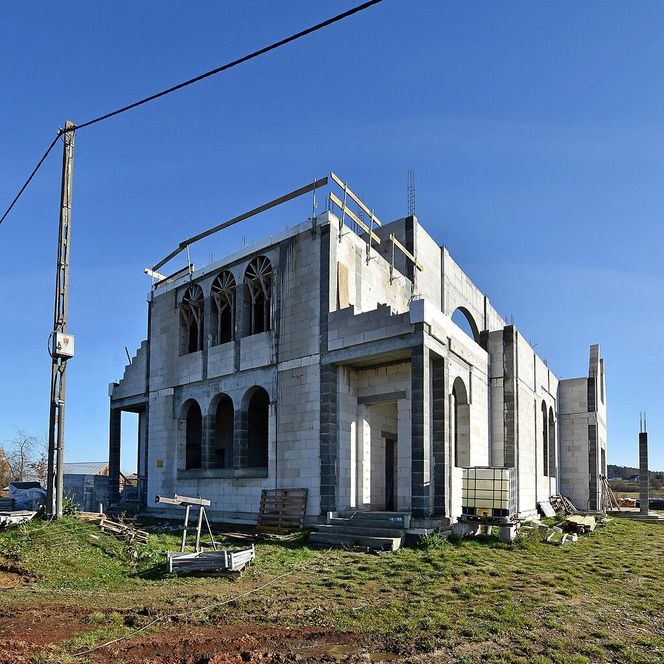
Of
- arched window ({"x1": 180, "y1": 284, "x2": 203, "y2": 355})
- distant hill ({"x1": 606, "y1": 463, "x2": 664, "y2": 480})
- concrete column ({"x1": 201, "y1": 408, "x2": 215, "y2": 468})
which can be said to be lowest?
distant hill ({"x1": 606, "y1": 463, "x2": 664, "y2": 480})

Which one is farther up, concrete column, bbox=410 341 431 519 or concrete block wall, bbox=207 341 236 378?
concrete block wall, bbox=207 341 236 378

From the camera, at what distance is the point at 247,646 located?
26.6ft

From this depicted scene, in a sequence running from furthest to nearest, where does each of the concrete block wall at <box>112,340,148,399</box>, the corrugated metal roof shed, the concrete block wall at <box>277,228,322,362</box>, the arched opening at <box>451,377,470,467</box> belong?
the corrugated metal roof shed
the concrete block wall at <box>112,340,148,399</box>
the arched opening at <box>451,377,470,467</box>
the concrete block wall at <box>277,228,322,362</box>

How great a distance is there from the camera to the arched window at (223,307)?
24.2 m

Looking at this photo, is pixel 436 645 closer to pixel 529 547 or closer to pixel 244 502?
pixel 529 547

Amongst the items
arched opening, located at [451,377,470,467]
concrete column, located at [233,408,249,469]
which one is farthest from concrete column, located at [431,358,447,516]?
concrete column, located at [233,408,249,469]

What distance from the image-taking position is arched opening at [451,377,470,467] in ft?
69.6

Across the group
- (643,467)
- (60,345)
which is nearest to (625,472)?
(643,467)

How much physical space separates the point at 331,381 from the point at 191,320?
29.8ft

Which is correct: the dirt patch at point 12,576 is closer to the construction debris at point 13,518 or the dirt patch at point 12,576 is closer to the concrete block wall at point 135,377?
the construction debris at point 13,518

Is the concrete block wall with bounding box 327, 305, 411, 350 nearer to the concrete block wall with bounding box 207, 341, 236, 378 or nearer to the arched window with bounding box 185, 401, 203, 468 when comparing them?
the concrete block wall with bounding box 207, 341, 236, 378

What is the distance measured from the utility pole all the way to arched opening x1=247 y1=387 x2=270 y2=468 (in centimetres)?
1057

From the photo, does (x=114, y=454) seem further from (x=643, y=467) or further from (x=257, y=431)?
(x=643, y=467)

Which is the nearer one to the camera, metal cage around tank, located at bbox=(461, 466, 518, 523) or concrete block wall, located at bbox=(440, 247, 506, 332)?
metal cage around tank, located at bbox=(461, 466, 518, 523)
